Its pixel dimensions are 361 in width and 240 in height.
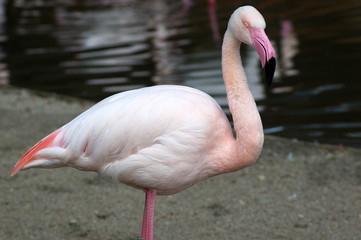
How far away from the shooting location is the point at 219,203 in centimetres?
526

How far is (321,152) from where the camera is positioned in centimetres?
619

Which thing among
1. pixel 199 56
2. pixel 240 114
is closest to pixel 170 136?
pixel 240 114

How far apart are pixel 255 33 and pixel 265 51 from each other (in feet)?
0.48

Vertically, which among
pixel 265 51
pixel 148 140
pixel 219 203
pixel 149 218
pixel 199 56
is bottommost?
pixel 199 56

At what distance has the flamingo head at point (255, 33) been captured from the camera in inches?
133

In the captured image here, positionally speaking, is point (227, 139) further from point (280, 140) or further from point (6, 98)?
point (6, 98)

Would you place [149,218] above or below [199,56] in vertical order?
above

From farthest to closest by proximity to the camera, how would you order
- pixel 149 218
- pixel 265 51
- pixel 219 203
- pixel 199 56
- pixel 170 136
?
pixel 199 56, pixel 219 203, pixel 149 218, pixel 170 136, pixel 265 51

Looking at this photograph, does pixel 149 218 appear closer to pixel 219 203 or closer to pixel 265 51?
pixel 265 51

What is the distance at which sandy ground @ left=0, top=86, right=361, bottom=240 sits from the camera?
15.7 ft

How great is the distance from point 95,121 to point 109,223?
4.79 ft

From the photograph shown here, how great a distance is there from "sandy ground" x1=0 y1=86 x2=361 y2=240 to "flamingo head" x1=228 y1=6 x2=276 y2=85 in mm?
1732

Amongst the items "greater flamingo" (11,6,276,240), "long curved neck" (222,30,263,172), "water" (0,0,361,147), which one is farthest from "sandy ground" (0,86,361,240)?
"long curved neck" (222,30,263,172)

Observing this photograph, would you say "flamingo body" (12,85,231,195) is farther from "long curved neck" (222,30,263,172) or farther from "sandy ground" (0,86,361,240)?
"sandy ground" (0,86,361,240)
